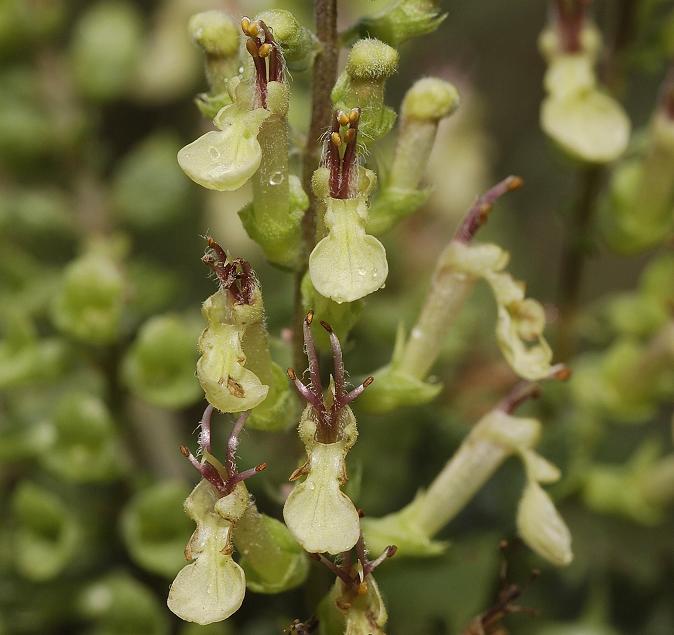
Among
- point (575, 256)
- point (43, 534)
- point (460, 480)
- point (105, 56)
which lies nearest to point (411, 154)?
point (460, 480)

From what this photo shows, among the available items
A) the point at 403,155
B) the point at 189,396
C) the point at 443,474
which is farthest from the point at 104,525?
the point at 403,155

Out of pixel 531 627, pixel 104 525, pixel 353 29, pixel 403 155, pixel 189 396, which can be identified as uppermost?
pixel 353 29

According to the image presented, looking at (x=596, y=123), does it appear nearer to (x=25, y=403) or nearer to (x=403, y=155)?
(x=403, y=155)

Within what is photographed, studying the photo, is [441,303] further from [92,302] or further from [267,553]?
[92,302]

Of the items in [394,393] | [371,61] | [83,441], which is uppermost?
[371,61]

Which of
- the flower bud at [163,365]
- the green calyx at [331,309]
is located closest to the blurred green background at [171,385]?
the flower bud at [163,365]

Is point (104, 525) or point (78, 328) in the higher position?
point (78, 328)

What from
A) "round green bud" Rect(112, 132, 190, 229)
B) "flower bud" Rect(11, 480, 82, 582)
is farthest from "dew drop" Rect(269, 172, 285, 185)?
"round green bud" Rect(112, 132, 190, 229)
